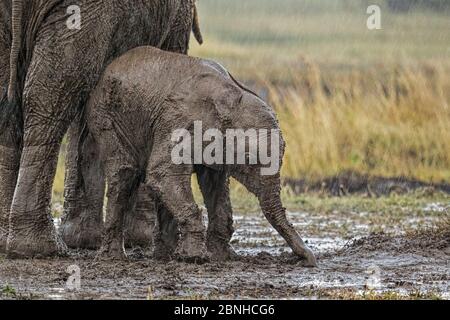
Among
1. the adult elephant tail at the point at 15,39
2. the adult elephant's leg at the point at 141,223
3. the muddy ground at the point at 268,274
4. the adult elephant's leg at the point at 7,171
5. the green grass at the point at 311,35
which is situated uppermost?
the green grass at the point at 311,35

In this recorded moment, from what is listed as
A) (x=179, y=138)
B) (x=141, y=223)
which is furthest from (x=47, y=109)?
(x=141, y=223)

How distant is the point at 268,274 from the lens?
10367 mm

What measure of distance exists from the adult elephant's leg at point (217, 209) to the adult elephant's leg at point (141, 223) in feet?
4.07

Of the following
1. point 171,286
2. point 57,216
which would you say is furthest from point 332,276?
point 57,216

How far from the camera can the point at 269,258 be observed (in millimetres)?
11188

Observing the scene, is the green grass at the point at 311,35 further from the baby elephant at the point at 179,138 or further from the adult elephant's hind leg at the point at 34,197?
the baby elephant at the point at 179,138

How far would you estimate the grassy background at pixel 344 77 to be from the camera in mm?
17391

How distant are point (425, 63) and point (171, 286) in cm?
1563

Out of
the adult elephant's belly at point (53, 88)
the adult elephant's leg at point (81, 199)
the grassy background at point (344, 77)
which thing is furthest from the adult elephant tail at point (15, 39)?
the grassy background at point (344, 77)

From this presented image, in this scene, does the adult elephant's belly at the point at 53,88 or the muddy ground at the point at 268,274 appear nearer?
the muddy ground at the point at 268,274

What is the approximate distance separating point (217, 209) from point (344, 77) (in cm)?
1224

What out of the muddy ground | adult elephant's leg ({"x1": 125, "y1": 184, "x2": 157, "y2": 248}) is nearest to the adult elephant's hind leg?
the muddy ground

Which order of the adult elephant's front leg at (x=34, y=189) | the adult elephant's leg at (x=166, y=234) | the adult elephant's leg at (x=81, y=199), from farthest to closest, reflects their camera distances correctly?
the adult elephant's leg at (x=81, y=199)
the adult elephant's leg at (x=166, y=234)
the adult elephant's front leg at (x=34, y=189)

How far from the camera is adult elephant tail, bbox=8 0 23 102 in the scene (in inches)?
419
